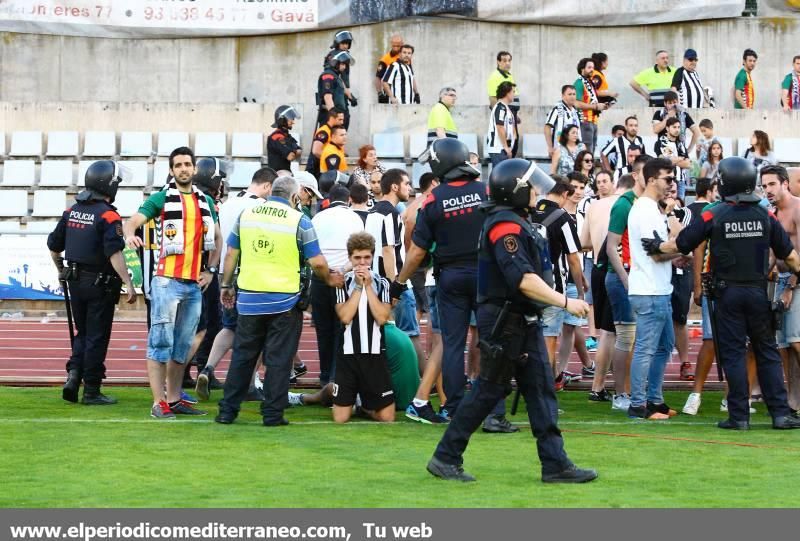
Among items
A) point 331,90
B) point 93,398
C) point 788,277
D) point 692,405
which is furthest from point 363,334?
point 331,90

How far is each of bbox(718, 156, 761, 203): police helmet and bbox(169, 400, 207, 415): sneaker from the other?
4.21 meters

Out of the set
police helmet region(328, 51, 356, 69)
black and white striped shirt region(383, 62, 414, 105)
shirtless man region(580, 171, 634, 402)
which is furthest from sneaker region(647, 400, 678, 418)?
black and white striped shirt region(383, 62, 414, 105)

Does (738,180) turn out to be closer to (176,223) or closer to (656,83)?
(176,223)

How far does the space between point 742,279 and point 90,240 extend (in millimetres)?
5018

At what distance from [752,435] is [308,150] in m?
13.7

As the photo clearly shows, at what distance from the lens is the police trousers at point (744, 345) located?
9.80 meters

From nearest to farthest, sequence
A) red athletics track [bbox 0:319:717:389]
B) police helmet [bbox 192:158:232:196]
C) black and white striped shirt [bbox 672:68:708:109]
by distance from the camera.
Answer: police helmet [bbox 192:158:232:196] < red athletics track [bbox 0:319:717:389] < black and white striped shirt [bbox 672:68:708:109]

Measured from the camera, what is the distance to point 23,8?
23.9 metres

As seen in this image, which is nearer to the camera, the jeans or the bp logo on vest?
the bp logo on vest

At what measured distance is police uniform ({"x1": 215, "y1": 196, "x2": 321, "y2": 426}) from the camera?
9891mm

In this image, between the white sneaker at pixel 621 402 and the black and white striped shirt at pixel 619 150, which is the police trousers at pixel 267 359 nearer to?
the white sneaker at pixel 621 402

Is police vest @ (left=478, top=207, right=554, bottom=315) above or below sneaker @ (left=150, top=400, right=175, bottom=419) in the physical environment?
above

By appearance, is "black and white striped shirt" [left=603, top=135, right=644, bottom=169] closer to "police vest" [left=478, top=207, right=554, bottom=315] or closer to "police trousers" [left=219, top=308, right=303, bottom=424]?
"police trousers" [left=219, top=308, right=303, bottom=424]

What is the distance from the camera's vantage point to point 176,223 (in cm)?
1039
